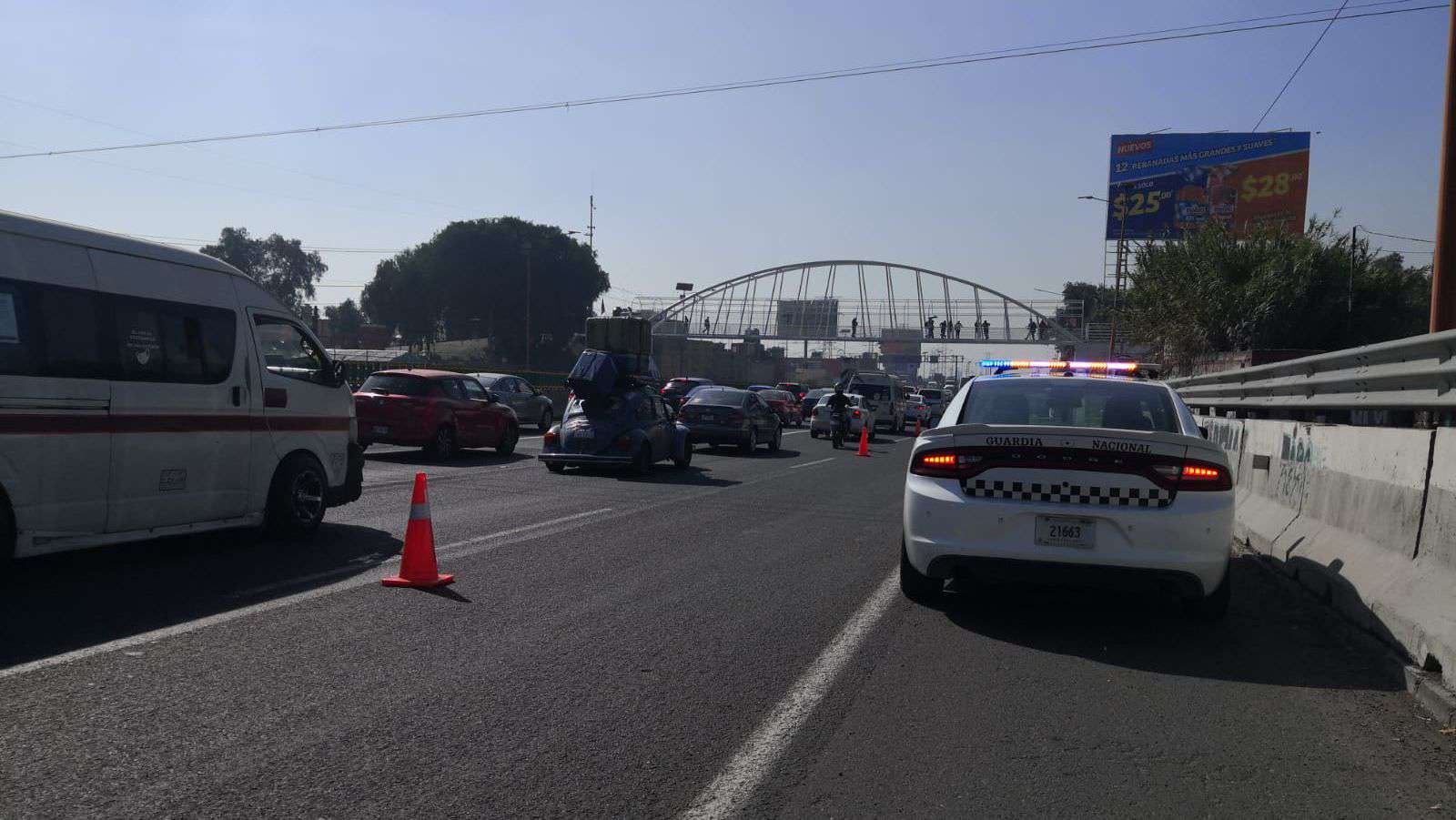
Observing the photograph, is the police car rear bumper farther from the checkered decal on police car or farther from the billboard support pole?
the billboard support pole

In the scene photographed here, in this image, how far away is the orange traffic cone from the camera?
7.66 meters

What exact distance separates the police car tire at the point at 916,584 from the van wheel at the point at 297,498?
5.30 meters

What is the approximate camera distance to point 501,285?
292 feet

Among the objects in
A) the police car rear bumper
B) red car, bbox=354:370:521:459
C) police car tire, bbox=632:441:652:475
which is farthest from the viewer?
red car, bbox=354:370:521:459

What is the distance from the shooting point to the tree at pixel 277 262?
117 metres

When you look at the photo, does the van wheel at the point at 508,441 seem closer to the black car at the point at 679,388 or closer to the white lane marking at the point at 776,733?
the white lane marking at the point at 776,733

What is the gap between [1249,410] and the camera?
15742 millimetres

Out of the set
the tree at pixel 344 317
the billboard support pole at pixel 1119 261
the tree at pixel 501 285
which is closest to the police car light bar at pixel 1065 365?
the billboard support pole at pixel 1119 261

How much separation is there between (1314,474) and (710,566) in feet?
16.2

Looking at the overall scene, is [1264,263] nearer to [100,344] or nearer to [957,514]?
[957,514]

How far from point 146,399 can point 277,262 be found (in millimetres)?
124516

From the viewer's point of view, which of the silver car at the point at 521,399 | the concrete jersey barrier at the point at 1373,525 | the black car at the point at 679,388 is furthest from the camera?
the black car at the point at 679,388

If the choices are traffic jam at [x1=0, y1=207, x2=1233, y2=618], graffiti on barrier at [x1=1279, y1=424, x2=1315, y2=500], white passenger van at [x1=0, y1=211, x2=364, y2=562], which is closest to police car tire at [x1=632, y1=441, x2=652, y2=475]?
traffic jam at [x1=0, y1=207, x2=1233, y2=618]

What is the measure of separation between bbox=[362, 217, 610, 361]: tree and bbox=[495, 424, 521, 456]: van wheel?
2666 inches
